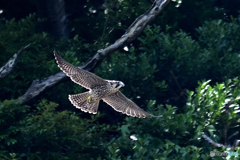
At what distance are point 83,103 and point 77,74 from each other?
0.57 metres

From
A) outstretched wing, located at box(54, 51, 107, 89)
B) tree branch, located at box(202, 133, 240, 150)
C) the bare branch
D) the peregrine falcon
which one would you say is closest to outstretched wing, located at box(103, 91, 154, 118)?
the peregrine falcon

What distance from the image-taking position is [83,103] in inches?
368

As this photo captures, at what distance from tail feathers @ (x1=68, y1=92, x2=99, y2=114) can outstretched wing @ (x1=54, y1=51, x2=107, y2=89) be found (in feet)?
0.97

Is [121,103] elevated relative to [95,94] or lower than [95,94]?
lower

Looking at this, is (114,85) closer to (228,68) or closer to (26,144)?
(26,144)

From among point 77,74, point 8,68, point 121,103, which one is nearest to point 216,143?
point 121,103

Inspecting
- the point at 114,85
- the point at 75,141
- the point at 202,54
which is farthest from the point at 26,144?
the point at 202,54

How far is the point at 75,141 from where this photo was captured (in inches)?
350

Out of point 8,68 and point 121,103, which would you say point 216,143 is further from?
point 8,68

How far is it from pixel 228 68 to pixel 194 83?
0.60 m

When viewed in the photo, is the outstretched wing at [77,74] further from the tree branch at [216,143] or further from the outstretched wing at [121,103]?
the tree branch at [216,143]

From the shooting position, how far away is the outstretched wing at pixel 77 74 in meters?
8.85

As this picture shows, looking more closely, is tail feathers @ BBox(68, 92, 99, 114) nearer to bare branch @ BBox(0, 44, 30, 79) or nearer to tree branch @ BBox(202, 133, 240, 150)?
bare branch @ BBox(0, 44, 30, 79)

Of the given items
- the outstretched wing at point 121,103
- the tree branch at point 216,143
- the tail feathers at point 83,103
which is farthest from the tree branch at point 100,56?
the tree branch at point 216,143
